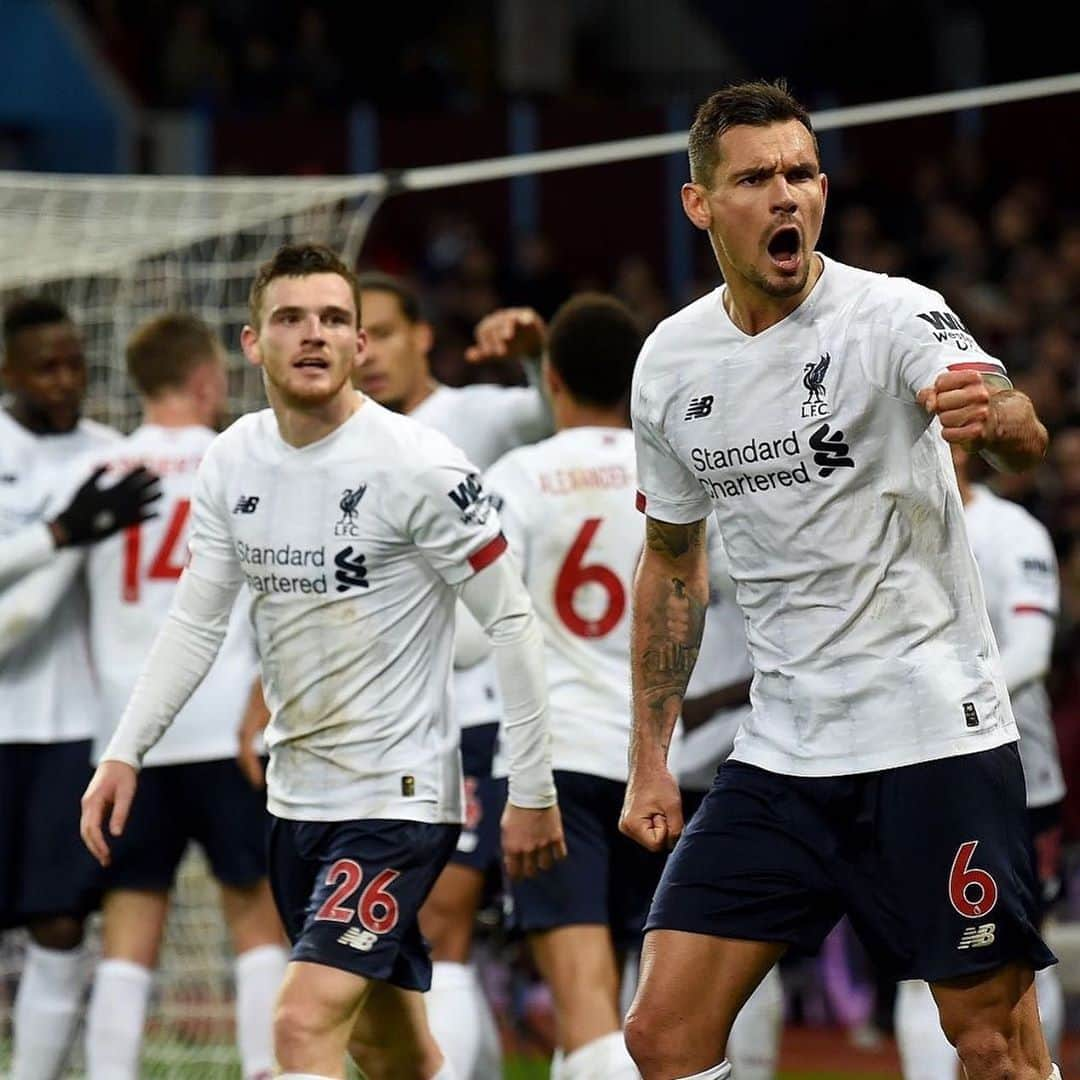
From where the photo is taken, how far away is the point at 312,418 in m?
5.45

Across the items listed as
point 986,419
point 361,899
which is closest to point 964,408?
point 986,419

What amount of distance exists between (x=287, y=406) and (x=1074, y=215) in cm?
1080

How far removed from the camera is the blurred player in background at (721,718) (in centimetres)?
668

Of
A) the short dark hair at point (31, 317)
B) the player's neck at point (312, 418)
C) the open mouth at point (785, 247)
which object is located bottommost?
the open mouth at point (785, 247)

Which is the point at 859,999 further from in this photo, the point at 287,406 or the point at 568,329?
the point at 287,406

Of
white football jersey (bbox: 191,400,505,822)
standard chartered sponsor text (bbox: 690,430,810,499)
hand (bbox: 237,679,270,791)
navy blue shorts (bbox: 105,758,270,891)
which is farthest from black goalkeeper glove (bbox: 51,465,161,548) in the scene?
standard chartered sponsor text (bbox: 690,430,810,499)

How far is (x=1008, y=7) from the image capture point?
18734 mm

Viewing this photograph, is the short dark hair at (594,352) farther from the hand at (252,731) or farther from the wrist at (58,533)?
the wrist at (58,533)

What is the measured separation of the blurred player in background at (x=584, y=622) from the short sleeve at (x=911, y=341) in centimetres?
196

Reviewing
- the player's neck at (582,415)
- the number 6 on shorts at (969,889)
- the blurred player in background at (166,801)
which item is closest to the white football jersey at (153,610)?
the blurred player in background at (166,801)

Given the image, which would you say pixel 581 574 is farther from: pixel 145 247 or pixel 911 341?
pixel 145 247

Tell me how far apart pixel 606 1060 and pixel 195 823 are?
1698mm

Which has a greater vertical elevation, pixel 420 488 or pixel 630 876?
pixel 420 488

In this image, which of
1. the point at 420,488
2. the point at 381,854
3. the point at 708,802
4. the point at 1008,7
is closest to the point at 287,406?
the point at 420,488
